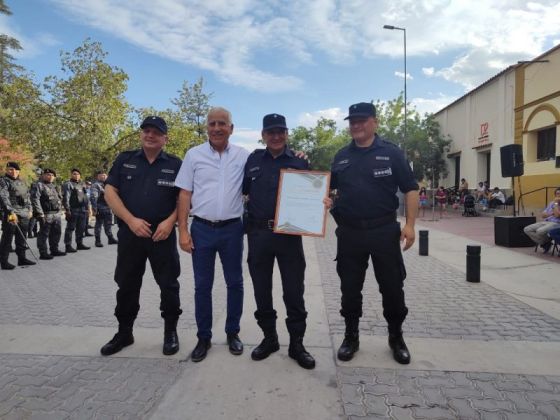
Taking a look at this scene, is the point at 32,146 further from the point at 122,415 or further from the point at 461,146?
the point at 461,146

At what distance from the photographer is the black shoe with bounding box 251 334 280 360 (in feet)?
10.7

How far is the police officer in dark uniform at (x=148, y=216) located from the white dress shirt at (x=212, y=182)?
0.61 feet

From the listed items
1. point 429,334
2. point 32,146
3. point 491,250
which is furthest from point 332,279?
point 32,146

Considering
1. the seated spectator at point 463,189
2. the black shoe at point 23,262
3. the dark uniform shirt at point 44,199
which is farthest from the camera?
the seated spectator at point 463,189

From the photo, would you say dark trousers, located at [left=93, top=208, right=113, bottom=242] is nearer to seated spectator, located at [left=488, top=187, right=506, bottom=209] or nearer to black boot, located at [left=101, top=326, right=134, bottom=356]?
black boot, located at [left=101, top=326, right=134, bottom=356]

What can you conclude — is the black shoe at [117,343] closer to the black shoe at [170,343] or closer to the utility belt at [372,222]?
the black shoe at [170,343]

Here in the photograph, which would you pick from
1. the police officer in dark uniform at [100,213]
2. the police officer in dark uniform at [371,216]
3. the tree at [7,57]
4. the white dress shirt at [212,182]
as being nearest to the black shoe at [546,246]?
the police officer in dark uniform at [371,216]

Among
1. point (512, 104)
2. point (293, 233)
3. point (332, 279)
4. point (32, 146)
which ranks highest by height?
point (512, 104)

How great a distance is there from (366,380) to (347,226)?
1.21 m

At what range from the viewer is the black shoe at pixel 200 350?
3.27 meters

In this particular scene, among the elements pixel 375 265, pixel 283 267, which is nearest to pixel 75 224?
pixel 283 267

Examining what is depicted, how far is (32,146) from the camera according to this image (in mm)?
18156

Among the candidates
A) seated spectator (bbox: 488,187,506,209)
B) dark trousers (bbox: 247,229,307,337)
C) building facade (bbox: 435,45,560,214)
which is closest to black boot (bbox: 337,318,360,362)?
dark trousers (bbox: 247,229,307,337)

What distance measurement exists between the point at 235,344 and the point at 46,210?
6.83 meters
